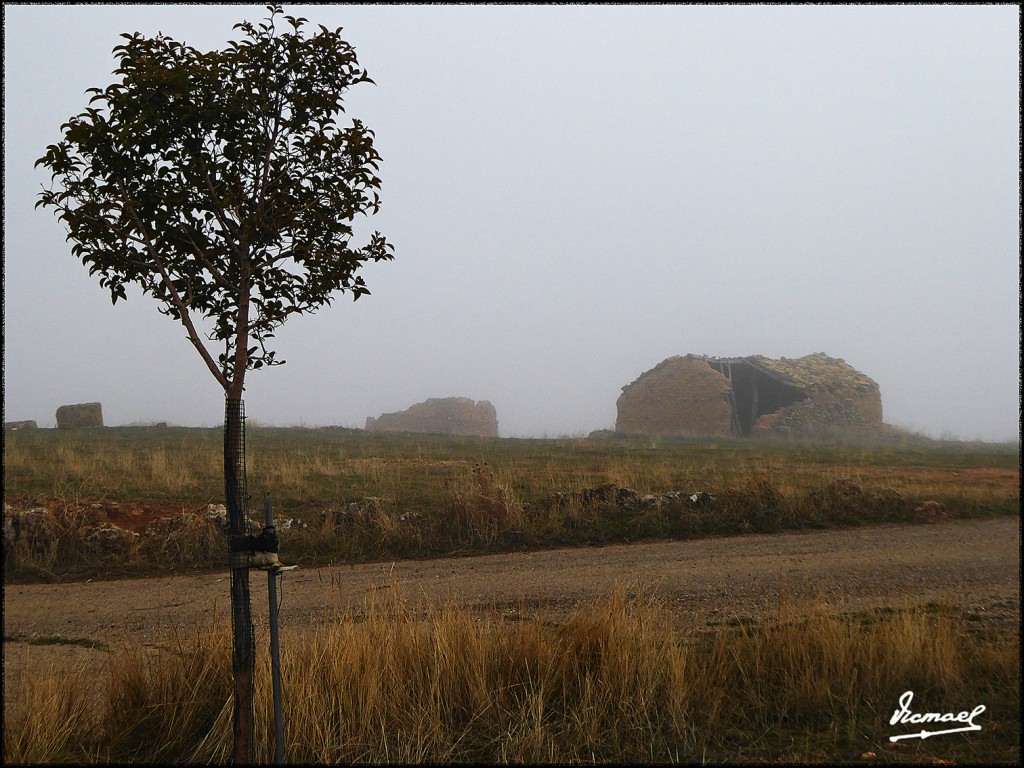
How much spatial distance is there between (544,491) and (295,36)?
39.2ft


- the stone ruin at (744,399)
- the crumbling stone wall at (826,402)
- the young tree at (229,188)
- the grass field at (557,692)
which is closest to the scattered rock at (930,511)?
the grass field at (557,692)

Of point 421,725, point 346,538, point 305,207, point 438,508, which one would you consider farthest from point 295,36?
point 438,508

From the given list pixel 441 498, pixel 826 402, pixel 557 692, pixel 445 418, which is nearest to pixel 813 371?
pixel 826 402

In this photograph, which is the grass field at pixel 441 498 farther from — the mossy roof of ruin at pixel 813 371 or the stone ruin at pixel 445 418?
the stone ruin at pixel 445 418

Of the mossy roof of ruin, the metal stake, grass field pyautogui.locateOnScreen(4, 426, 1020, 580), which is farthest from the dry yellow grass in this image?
the mossy roof of ruin

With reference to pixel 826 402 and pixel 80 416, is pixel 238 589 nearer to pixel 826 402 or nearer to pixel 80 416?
pixel 80 416

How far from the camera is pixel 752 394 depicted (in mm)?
45375

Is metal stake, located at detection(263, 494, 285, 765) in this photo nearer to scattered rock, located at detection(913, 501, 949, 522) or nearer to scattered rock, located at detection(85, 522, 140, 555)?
scattered rock, located at detection(85, 522, 140, 555)

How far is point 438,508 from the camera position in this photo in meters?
13.1

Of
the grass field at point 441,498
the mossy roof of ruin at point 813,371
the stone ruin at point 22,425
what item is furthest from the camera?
the mossy roof of ruin at point 813,371

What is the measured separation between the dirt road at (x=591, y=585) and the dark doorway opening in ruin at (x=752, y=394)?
32543 mm

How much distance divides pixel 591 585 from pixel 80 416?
30.2 meters

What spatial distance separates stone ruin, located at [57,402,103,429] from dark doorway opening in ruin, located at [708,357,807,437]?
3386cm

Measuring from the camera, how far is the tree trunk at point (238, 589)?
146 inches
